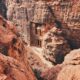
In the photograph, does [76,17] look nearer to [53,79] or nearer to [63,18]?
[63,18]

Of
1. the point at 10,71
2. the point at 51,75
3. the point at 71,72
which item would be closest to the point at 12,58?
the point at 10,71

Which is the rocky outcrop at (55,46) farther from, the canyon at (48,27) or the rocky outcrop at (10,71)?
the rocky outcrop at (10,71)

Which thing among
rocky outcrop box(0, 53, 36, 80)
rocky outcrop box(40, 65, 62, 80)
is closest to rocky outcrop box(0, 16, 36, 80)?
rocky outcrop box(0, 53, 36, 80)

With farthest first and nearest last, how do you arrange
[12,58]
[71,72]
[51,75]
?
[51,75], [12,58], [71,72]

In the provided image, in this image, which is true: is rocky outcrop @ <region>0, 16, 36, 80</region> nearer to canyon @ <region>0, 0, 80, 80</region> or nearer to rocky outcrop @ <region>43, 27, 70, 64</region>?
canyon @ <region>0, 0, 80, 80</region>

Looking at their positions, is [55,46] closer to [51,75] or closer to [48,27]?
[48,27]

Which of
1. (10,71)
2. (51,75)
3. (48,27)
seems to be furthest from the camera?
(48,27)

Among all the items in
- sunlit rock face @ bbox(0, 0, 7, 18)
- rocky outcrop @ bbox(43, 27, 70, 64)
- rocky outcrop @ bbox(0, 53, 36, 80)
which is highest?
rocky outcrop @ bbox(0, 53, 36, 80)

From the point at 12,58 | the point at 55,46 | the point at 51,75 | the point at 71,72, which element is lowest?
the point at 55,46

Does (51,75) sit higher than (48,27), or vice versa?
Result: (51,75)

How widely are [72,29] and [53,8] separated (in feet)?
7.60

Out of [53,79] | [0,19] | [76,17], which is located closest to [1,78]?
[53,79]

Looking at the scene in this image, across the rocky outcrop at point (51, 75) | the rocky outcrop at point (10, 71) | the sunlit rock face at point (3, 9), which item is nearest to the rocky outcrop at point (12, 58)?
the rocky outcrop at point (10, 71)

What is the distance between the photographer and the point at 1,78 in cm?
550
